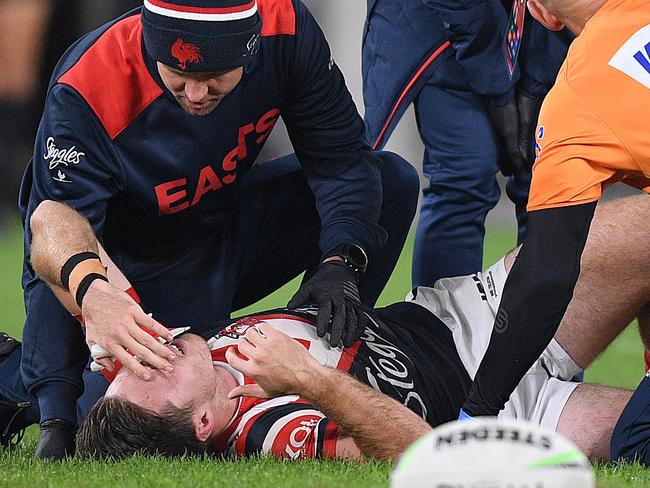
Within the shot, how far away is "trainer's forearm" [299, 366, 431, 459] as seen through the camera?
2.62m

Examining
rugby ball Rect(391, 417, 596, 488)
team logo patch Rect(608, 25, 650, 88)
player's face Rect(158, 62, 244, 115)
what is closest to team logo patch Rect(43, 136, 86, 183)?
player's face Rect(158, 62, 244, 115)

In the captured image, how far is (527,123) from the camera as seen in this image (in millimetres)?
3943

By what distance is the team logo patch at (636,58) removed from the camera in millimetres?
2252

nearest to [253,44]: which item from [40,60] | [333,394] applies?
[333,394]

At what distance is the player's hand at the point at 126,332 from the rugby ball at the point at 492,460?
1.15 meters

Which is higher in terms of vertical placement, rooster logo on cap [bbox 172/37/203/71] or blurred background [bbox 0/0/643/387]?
rooster logo on cap [bbox 172/37/203/71]

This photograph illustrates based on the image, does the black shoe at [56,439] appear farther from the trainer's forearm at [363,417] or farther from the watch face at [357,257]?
the watch face at [357,257]

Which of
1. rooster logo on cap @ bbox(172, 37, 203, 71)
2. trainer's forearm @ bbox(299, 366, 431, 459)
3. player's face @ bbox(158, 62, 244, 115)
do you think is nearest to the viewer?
trainer's forearm @ bbox(299, 366, 431, 459)

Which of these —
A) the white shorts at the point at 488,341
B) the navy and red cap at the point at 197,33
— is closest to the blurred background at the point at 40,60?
the white shorts at the point at 488,341

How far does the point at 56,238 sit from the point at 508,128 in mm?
1594

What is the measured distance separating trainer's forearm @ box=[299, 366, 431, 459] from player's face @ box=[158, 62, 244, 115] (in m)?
0.80

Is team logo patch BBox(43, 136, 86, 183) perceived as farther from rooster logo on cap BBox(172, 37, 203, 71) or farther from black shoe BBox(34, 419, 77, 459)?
black shoe BBox(34, 419, 77, 459)

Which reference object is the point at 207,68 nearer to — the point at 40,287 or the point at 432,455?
the point at 40,287

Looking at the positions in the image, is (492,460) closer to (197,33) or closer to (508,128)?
(197,33)
